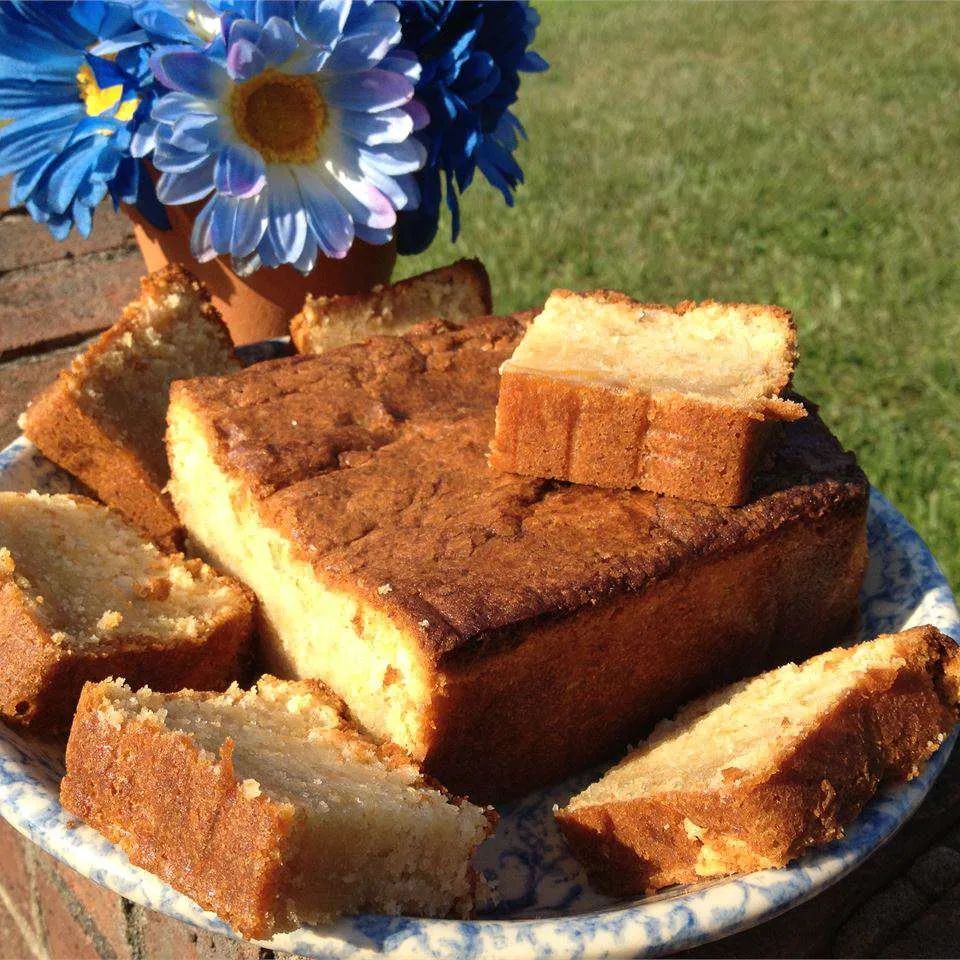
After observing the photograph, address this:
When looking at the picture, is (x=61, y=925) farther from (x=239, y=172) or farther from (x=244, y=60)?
(x=244, y=60)

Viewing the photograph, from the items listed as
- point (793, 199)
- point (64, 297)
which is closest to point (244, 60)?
point (64, 297)

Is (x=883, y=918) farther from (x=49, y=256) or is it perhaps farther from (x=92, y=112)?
(x=49, y=256)

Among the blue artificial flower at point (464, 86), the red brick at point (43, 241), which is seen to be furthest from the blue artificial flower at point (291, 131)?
the red brick at point (43, 241)

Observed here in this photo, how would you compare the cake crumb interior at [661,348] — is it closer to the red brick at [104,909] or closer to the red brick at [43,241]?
the red brick at [104,909]

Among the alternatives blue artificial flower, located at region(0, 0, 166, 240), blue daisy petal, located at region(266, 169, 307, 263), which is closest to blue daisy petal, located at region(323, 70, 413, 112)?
blue daisy petal, located at region(266, 169, 307, 263)

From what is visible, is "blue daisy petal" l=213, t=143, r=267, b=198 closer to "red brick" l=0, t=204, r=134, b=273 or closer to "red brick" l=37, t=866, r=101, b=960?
"red brick" l=0, t=204, r=134, b=273
